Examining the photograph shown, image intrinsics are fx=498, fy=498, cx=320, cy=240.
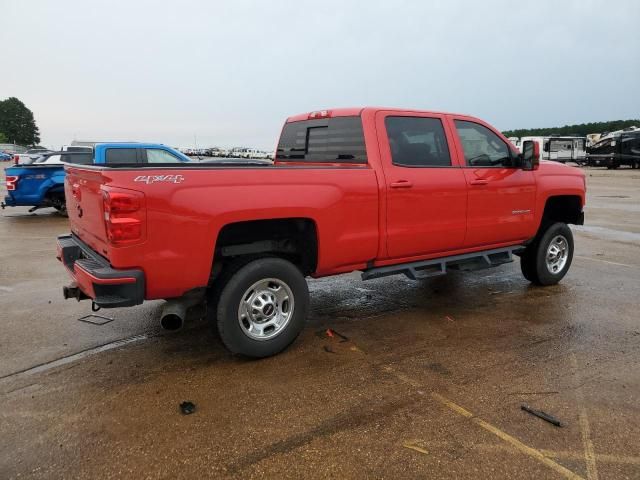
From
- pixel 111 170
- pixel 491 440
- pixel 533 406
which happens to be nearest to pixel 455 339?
pixel 533 406

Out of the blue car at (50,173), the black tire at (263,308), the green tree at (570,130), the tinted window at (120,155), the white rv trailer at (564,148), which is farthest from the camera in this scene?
the green tree at (570,130)

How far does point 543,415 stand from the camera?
3.17 meters

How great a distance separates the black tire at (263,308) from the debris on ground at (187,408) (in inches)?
24.0

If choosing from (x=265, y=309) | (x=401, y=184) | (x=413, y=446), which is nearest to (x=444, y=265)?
(x=401, y=184)

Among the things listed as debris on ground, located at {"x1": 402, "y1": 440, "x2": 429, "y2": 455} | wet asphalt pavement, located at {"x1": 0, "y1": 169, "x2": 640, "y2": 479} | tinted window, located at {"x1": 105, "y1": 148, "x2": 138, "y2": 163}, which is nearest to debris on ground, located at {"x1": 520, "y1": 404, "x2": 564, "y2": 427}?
wet asphalt pavement, located at {"x1": 0, "y1": 169, "x2": 640, "y2": 479}

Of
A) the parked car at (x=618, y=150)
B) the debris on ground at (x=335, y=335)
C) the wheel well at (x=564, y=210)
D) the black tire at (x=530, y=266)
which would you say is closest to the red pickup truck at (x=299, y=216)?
the black tire at (x=530, y=266)

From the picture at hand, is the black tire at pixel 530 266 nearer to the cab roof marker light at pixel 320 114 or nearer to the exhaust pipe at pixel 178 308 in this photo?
the cab roof marker light at pixel 320 114

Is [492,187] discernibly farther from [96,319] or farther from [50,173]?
[50,173]

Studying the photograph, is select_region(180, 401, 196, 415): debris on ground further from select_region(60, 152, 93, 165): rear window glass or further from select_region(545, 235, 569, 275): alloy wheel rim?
select_region(60, 152, 93, 165): rear window glass

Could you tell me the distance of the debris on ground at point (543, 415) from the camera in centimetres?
308

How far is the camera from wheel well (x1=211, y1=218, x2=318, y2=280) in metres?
3.95

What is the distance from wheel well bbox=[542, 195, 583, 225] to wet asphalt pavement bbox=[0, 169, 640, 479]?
1.10m

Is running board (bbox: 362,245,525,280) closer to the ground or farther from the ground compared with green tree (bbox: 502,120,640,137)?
closer to the ground

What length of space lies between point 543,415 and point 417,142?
107 inches
